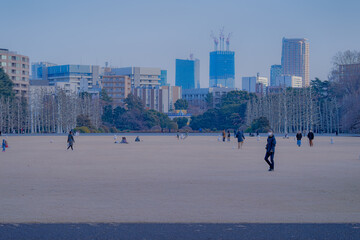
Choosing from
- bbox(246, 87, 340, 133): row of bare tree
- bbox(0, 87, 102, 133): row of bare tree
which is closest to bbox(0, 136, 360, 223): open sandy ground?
bbox(246, 87, 340, 133): row of bare tree

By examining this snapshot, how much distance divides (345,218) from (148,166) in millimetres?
12211

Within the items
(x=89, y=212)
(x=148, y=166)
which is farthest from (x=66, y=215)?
(x=148, y=166)

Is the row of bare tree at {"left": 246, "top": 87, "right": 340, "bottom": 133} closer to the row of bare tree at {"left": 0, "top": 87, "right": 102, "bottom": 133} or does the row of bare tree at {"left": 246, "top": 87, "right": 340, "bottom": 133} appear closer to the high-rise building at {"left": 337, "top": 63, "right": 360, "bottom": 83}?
the high-rise building at {"left": 337, "top": 63, "right": 360, "bottom": 83}

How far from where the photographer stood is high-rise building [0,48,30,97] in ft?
427

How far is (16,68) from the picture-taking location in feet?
435

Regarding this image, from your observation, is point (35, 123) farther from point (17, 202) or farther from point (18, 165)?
point (17, 202)

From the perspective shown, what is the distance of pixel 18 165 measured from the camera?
70.4 feet
